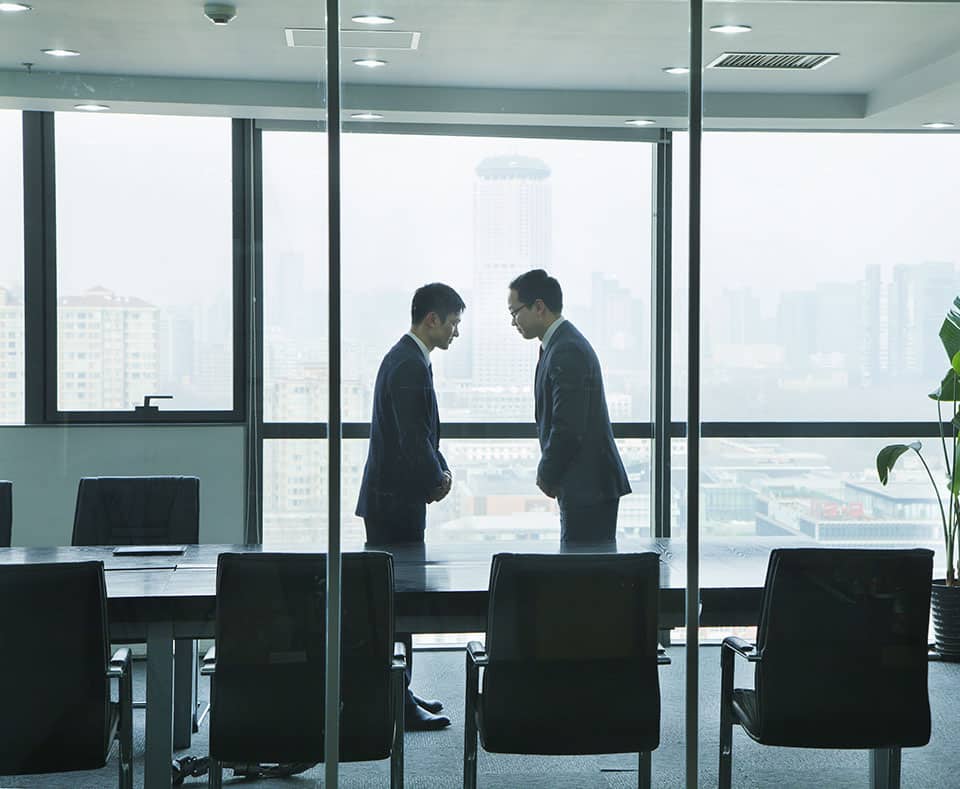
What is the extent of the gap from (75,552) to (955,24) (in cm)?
337

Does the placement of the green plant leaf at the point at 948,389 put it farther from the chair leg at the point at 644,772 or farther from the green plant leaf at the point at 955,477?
the chair leg at the point at 644,772

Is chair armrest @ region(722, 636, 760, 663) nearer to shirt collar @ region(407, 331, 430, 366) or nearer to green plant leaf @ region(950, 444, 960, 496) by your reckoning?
green plant leaf @ region(950, 444, 960, 496)

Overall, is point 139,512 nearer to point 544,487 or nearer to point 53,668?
point 53,668

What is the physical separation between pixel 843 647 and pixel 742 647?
29cm

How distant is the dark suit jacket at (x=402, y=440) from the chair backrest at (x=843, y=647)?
43.4 inches

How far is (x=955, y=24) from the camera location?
362cm

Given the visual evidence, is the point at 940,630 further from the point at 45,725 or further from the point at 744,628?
the point at 45,725

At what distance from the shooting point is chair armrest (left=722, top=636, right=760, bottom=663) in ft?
10.5

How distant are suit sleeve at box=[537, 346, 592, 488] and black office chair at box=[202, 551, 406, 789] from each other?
0.63 metres

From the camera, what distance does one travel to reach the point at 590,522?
354 centimetres

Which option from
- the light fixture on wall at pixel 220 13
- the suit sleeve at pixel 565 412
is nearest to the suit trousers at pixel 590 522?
the suit sleeve at pixel 565 412

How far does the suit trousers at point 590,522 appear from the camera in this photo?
11.5ft

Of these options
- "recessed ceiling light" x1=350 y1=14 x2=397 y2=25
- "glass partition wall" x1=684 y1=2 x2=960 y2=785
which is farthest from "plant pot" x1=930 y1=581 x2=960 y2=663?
"recessed ceiling light" x1=350 y1=14 x2=397 y2=25

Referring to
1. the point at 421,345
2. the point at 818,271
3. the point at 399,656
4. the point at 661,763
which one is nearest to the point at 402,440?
the point at 421,345
